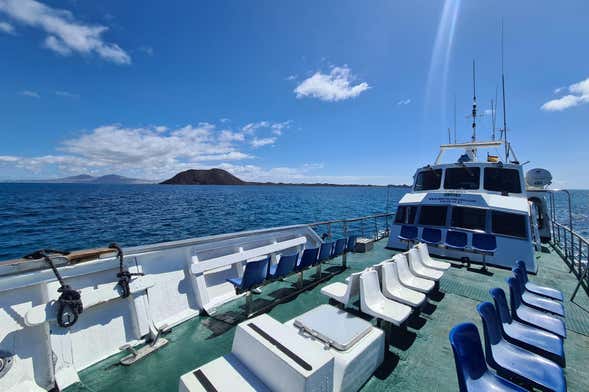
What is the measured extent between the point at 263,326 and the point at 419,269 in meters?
3.55

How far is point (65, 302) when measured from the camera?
2680 mm

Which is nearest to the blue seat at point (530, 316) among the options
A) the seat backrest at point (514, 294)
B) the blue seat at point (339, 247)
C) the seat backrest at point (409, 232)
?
the seat backrest at point (514, 294)

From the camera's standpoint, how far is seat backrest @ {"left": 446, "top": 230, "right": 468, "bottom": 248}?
22.6 ft

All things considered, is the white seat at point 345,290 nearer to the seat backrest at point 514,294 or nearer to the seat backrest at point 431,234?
the seat backrest at point 514,294

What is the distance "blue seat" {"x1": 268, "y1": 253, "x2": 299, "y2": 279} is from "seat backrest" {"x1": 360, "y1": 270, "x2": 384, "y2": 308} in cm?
149

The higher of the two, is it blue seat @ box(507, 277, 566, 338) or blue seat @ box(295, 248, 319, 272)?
blue seat @ box(295, 248, 319, 272)

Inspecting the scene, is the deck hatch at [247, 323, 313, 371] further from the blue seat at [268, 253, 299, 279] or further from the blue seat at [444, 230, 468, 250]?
the blue seat at [444, 230, 468, 250]

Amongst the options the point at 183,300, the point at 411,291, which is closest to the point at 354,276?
the point at 411,291

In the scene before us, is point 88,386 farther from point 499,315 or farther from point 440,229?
point 440,229

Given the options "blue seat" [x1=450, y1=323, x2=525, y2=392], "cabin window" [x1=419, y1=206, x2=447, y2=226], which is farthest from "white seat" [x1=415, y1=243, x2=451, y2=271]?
"blue seat" [x1=450, y1=323, x2=525, y2=392]

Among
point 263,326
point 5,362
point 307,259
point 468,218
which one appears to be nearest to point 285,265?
point 307,259

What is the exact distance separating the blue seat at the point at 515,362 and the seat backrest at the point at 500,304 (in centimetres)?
20

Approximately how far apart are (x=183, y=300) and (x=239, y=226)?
17348mm

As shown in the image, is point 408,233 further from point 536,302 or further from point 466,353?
point 466,353
